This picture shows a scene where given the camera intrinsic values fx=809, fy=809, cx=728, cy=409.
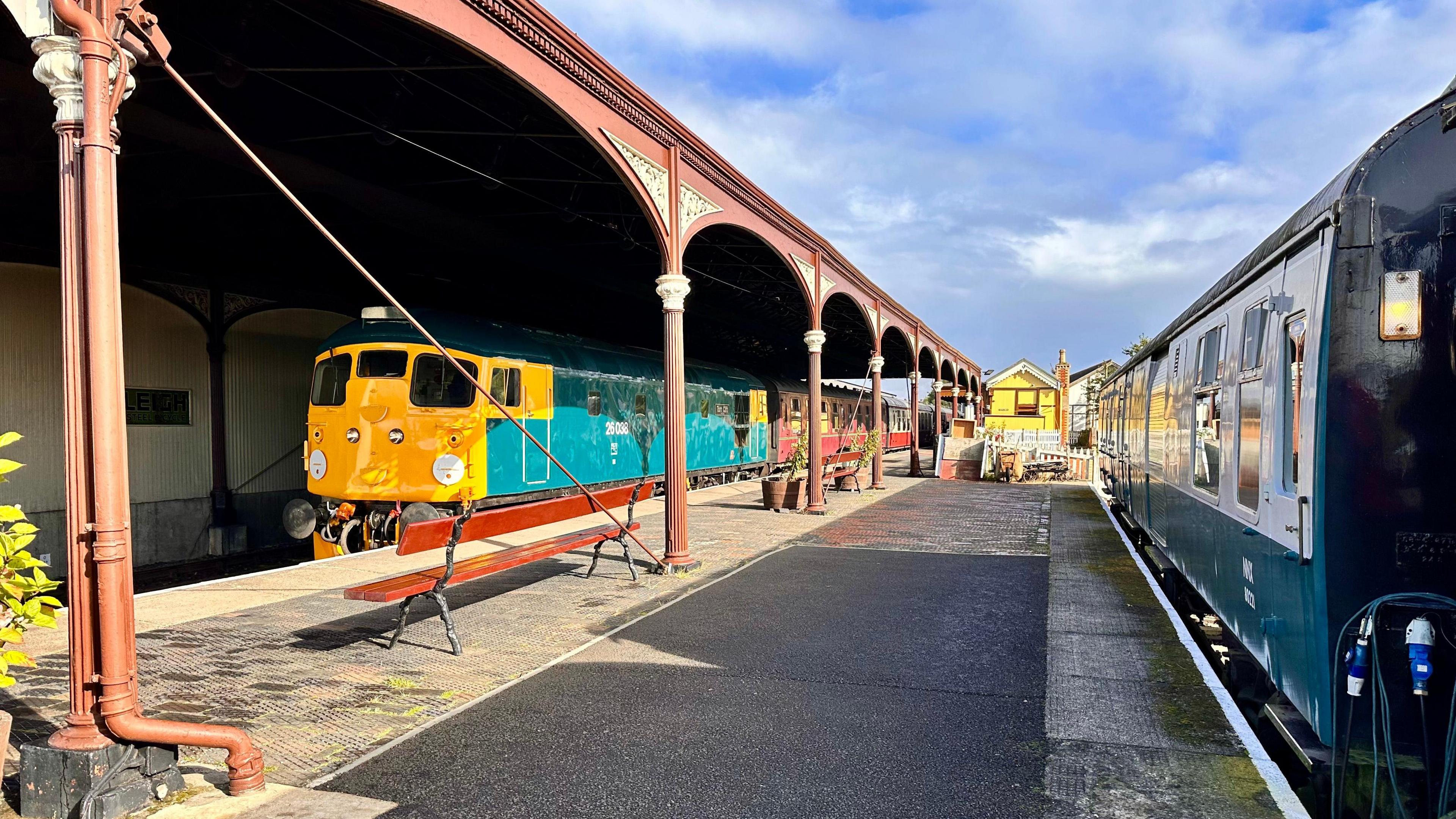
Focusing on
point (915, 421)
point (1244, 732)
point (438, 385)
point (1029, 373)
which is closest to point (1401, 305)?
point (1244, 732)

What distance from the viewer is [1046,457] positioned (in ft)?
75.2

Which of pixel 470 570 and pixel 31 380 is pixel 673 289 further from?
pixel 31 380

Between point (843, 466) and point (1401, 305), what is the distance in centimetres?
1476

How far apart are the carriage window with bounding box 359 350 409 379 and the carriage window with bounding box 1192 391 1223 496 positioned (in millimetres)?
8779

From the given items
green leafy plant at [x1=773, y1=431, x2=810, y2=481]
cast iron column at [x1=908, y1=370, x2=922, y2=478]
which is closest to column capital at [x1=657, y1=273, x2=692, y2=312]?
green leafy plant at [x1=773, y1=431, x2=810, y2=481]

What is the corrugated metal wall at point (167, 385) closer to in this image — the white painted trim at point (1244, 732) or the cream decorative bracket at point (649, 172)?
Answer: the cream decorative bracket at point (649, 172)

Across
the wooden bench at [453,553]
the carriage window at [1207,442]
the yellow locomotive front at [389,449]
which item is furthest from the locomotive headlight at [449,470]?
the carriage window at [1207,442]

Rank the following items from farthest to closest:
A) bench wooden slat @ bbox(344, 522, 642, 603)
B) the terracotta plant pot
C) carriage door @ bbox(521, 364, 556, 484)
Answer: the terracotta plant pot → carriage door @ bbox(521, 364, 556, 484) → bench wooden slat @ bbox(344, 522, 642, 603)

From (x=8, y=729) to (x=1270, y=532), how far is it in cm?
566

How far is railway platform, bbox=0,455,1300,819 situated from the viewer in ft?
12.2

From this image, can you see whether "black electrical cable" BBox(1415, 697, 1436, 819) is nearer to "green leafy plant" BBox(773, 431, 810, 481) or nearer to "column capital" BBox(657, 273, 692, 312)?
"column capital" BBox(657, 273, 692, 312)

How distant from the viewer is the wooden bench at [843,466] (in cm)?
1691

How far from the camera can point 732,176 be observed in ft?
34.2

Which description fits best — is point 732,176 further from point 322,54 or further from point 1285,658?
point 1285,658
